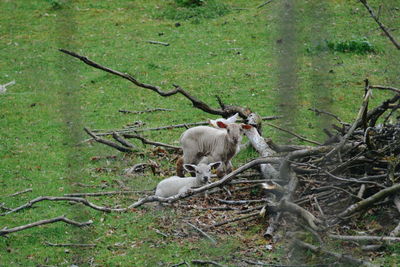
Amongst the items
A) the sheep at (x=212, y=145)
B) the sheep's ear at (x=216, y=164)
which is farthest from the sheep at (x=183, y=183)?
the sheep at (x=212, y=145)

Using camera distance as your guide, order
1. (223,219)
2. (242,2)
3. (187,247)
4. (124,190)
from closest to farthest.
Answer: (187,247) → (223,219) → (124,190) → (242,2)

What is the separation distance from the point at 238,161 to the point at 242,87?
4.12 metres

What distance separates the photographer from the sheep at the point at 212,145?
7418mm

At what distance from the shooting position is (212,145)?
297 inches

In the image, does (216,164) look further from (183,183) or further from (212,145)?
(183,183)

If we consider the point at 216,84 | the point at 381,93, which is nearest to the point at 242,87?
the point at 216,84

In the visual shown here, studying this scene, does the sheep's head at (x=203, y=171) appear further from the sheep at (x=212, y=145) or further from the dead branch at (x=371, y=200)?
the dead branch at (x=371, y=200)

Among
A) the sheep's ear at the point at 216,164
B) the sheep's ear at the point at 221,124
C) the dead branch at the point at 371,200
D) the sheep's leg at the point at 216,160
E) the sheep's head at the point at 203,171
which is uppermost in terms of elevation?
the dead branch at the point at 371,200

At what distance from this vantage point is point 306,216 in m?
5.39

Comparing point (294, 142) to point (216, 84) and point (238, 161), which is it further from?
point (216, 84)

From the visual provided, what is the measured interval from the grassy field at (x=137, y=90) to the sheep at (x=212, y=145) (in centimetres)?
56

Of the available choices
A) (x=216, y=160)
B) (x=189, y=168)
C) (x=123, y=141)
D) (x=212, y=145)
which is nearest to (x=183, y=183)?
(x=189, y=168)

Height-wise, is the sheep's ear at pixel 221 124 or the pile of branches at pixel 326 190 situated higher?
the pile of branches at pixel 326 190

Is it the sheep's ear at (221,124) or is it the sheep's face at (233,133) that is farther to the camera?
the sheep's ear at (221,124)
